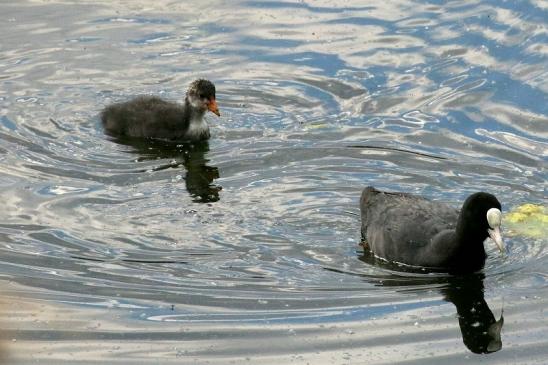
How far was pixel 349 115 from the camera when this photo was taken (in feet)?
44.7

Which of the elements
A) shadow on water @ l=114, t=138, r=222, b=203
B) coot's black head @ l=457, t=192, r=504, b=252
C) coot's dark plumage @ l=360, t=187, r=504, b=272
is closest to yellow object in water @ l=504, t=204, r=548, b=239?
coot's dark plumage @ l=360, t=187, r=504, b=272

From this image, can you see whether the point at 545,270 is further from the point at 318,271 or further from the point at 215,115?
the point at 215,115

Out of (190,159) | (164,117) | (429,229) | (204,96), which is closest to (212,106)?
(204,96)

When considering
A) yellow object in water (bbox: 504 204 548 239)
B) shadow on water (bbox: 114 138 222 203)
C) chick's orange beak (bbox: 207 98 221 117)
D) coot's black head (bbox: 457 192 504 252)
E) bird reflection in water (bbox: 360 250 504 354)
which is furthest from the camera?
chick's orange beak (bbox: 207 98 221 117)

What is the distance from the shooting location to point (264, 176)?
40.0 ft

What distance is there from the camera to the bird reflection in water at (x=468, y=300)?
367 inches

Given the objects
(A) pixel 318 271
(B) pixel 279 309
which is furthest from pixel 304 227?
(B) pixel 279 309

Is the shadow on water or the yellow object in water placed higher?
the yellow object in water

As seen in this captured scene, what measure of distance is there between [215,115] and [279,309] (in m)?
5.03

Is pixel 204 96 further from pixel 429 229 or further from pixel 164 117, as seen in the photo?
pixel 429 229

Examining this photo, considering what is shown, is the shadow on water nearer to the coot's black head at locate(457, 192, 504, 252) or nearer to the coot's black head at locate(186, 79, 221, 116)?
the coot's black head at locate(186, 79, 221, 116)

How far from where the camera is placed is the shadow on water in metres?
12.2

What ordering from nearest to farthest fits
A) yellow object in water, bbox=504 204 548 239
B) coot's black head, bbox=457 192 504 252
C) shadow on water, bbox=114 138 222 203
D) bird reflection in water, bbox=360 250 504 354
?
1. bird reflection in water, bbox=360 250 504 354
2. coot's black head, bbox=457 192 504 252
3. yellow object in water, bbox=504 204 548 239
4. shadow on water, bbox=114 138 222 203

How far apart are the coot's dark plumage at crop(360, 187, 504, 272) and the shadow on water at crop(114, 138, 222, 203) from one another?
59.9 inches
